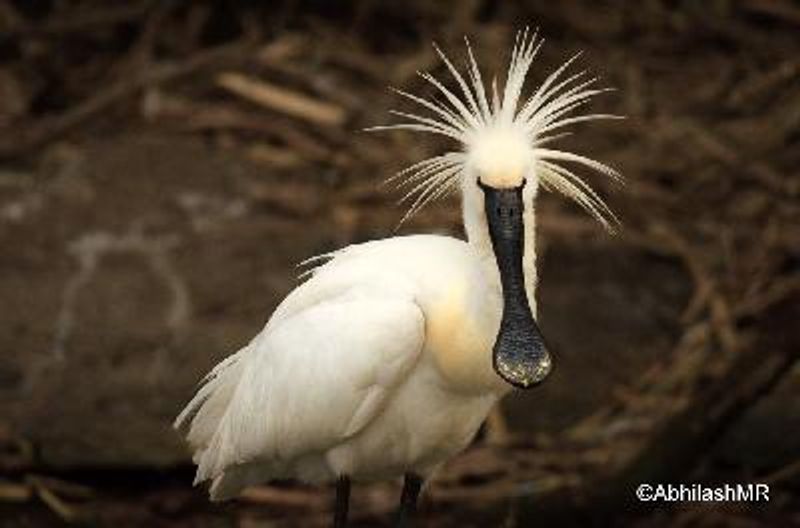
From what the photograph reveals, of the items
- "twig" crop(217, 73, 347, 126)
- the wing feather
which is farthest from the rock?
the wing feather

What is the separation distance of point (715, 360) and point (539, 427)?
772 millimetres

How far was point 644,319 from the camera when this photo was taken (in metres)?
7.40

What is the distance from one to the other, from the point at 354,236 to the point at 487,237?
3.45 m

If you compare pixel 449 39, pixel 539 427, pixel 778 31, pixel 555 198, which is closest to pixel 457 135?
pixel 539 427

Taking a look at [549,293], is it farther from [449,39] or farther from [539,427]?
[449,39]

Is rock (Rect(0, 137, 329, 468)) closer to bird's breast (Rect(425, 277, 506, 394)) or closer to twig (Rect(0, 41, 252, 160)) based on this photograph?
twig (Rect(0, 41, 252, 160))

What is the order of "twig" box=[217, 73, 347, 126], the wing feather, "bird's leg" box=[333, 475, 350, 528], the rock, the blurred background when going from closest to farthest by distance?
the wing feather
"bird's leg" box=[333, 475, 350, 528]
the blurred background
the rock
"twig" box=[217, 73, 347, 126]

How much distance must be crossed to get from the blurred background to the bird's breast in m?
1.26

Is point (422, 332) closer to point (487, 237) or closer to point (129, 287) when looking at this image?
point (487, 237)

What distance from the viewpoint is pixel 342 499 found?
16.1ft

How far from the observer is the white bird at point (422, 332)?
429 cm

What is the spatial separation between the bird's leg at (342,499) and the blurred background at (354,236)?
1079mm

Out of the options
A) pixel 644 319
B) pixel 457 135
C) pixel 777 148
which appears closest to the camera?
pixel 457 135

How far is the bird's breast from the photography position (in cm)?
446
